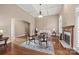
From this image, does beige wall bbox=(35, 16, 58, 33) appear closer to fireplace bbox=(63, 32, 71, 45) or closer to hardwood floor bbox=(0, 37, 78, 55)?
fireplace bbox=(63, 32, 71, 45)

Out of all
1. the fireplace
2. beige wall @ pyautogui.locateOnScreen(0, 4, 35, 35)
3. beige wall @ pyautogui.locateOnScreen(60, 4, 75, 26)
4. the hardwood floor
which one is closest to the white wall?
beige wall @ pyautogui.locateOnScreen(60, 4, 75, 26)

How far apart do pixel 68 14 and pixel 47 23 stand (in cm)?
47

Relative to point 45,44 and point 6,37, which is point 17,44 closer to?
point 6,37

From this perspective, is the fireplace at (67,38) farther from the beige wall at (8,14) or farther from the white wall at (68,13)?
the beige wall at (8,14)

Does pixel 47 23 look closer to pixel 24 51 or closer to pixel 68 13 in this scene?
pixel 68 13

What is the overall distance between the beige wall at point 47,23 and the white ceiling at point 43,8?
0.33 ft

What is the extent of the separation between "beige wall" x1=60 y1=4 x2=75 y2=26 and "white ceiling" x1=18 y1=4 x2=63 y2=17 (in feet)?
0.33

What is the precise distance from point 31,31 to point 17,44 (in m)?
0.39

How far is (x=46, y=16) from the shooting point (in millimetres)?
2553

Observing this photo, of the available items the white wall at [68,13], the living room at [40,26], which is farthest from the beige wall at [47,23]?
the white wall at [68,13]

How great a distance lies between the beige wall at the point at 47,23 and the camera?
2.54 m

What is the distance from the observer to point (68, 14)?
8.04 feet
